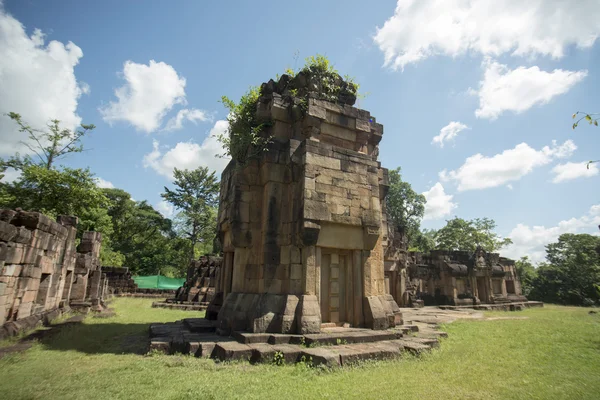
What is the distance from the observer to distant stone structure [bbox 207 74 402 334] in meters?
6.82

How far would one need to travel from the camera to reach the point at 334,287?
7.41 metres

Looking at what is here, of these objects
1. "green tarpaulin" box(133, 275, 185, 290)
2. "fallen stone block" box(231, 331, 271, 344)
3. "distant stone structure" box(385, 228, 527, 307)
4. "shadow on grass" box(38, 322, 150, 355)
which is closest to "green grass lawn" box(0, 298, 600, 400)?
"shadow on grass" box(38, 322, 150, 355)

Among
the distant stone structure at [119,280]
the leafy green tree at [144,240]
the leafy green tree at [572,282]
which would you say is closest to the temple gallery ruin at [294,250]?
the distant stone structure at [119,280]

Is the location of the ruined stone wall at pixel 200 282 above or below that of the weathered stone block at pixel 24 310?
above

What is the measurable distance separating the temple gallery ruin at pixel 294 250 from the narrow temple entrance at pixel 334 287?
0.02 metres

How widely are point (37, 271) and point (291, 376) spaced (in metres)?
8.43

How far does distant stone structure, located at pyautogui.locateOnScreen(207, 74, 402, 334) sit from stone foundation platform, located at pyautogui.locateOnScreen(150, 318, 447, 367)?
0.35m

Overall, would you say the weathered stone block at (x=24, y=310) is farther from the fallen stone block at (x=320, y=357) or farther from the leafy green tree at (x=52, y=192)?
the leafy green tree at (x=52, y=192)

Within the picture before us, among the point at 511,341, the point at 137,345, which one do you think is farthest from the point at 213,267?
the point at 511,341

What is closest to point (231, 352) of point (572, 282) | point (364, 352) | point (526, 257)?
point (364, 352)

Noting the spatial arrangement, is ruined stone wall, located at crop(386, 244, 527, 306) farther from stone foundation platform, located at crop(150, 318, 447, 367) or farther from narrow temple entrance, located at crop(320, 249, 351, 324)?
stone foundation platform, located at crop(150, 318, 447, 367)

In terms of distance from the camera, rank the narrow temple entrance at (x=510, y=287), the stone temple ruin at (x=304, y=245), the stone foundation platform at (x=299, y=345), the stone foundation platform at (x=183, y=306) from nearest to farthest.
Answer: the stone foundation platform at (x=299, y=345) < the stone temple ruin at (x=304, y=245) < the stone foundation platform at (x=183, y=306) < the narrow temple entrance at (x=510, y=287)

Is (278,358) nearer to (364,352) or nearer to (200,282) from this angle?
(364,352)

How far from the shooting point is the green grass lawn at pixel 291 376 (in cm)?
384
